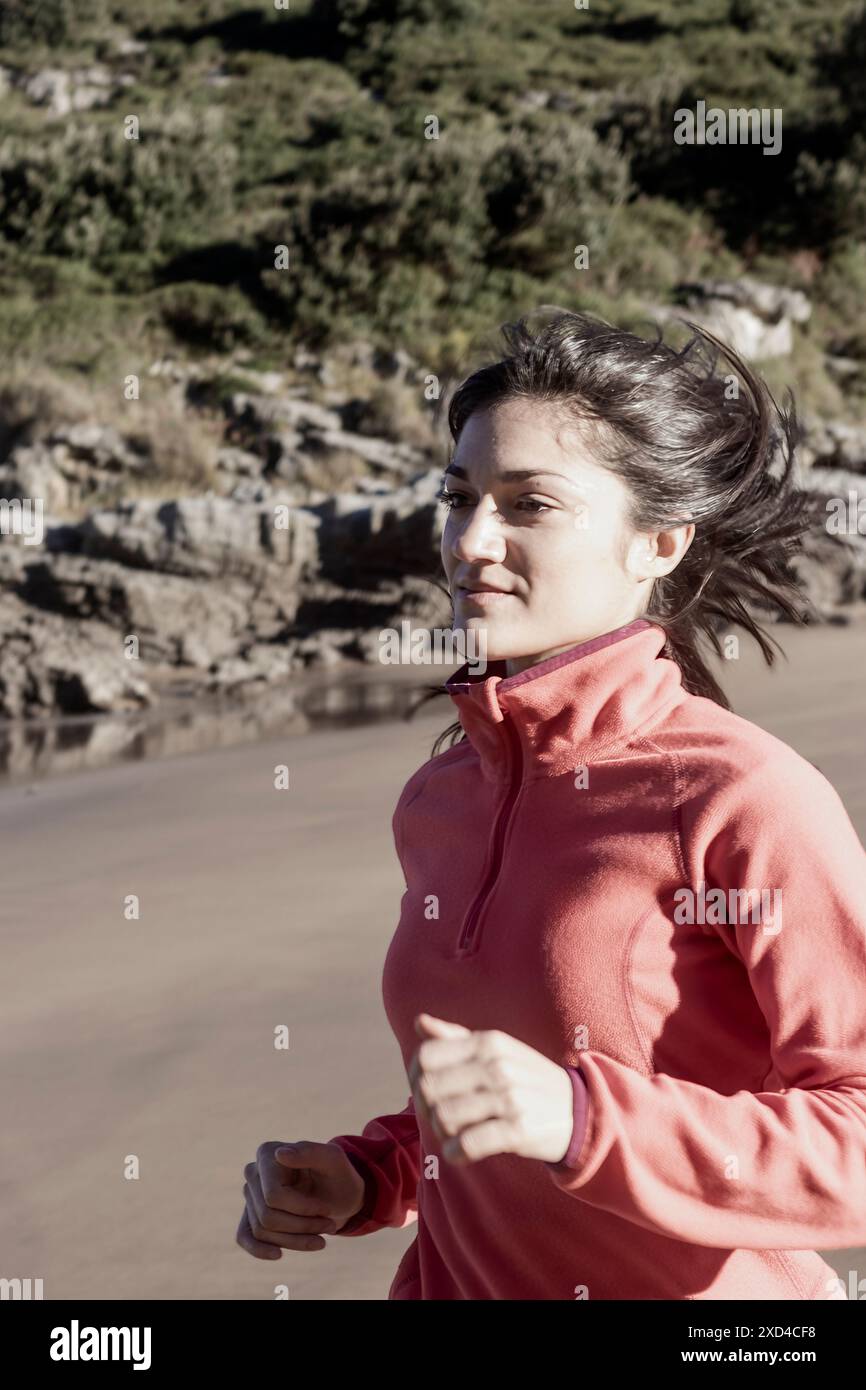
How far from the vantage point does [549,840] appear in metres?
1.47

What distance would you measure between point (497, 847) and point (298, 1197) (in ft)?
1.56

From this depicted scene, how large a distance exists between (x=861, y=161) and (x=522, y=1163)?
23398 millimetres

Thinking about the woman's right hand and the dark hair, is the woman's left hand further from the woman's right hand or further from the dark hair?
the dark hair

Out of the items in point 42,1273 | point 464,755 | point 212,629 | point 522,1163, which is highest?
point 464,755

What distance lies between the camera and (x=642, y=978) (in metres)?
1.37

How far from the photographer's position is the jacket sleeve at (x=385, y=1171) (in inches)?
68.1

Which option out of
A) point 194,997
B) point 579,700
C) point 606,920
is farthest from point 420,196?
point 606,920

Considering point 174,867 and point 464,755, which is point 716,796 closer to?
point 464,755

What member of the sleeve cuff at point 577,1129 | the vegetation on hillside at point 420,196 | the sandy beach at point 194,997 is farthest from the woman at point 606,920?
the vegetation on hillside at point 420,196

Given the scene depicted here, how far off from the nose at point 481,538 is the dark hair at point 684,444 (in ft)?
0.44

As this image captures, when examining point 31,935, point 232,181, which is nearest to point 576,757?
point 31,935

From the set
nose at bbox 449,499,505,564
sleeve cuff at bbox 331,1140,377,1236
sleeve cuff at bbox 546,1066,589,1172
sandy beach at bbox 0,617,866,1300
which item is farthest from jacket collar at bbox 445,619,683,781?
sandy beach at bbox 0,617,866,1300

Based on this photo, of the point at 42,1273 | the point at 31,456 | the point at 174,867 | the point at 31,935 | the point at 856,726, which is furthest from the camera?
the point at 31,456

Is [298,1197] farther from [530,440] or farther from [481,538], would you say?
[530,440]
